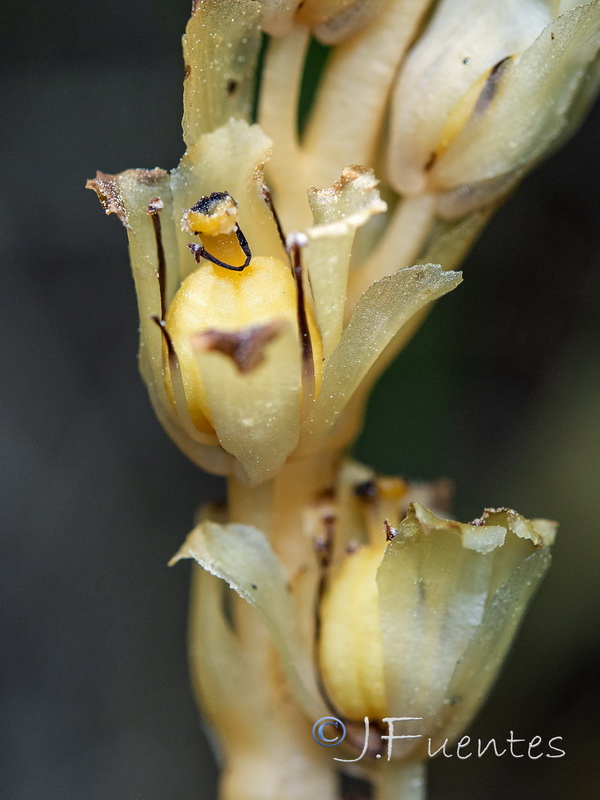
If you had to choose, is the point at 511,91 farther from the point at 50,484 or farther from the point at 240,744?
the point at 50,484

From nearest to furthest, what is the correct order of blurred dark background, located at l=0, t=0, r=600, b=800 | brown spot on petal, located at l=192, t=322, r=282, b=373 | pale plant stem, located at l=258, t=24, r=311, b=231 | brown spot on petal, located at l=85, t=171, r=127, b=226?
brown spot on petal, located at l=192, t=322, r=282, b=373, brown spot on petal, located at l=85, t=171, r=127, b=226, pale plant stem, located at l=258, t=24, r=311, b=231, blurred dark background, located at l=0, t=0, r=600, b=800

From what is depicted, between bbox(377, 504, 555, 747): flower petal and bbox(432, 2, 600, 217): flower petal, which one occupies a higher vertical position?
bbox(432, 2, 600, 217): flower petal

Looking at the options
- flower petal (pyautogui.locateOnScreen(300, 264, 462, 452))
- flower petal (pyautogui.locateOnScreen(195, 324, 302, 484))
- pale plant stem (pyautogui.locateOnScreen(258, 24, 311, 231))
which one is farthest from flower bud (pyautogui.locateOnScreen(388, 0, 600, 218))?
flower petal (pyautogui.locateOnScreen(195, 324, 302, 484))

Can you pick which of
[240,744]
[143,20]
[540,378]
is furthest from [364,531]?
[143,20]

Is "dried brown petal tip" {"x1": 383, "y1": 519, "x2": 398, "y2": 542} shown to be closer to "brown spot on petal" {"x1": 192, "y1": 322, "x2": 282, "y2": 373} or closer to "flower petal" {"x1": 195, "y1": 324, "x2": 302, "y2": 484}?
"flower petal" {"x1": 195, "y1": 324, "x2": 302, "y2": 484}

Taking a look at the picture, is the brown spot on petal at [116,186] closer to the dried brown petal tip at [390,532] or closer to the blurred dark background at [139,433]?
the dried brown petal tip at [390,532]

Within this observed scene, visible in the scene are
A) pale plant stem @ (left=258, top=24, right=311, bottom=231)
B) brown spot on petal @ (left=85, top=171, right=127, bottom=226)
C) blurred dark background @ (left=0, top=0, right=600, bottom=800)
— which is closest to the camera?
brown spot on petal @ (left=85, top=171, right=127, bottom=226)

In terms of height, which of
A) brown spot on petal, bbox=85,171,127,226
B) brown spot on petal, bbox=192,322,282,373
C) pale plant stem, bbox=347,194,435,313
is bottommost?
brown spot on petal, bbox=192,322,282,373

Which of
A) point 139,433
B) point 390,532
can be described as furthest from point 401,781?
point 139,433
